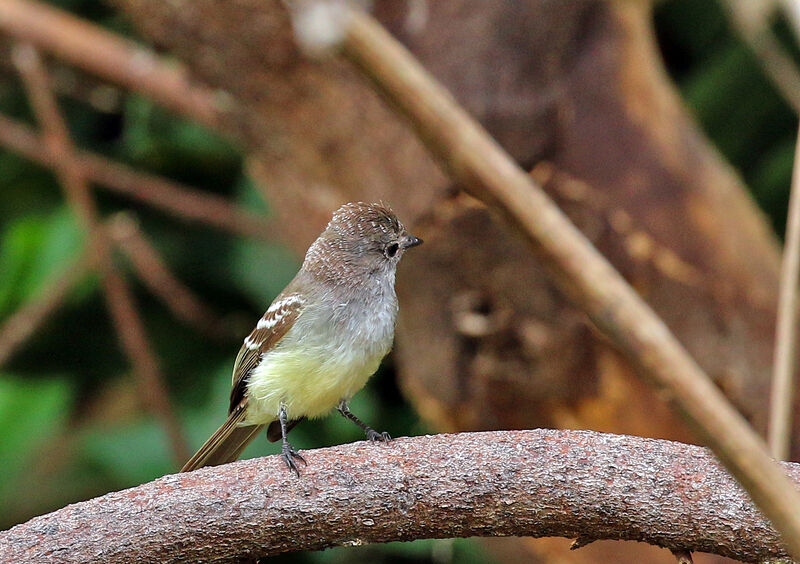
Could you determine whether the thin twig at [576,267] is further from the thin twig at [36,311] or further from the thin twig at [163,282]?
the thin twig at [36,311]

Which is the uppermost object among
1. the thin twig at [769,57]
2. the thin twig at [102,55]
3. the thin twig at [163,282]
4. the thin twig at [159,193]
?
the thin twig at [102,55]

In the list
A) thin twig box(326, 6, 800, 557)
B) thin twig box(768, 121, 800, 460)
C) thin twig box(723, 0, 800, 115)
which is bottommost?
thin twig box(326, 6, 800, 557)

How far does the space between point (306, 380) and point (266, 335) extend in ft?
0.97

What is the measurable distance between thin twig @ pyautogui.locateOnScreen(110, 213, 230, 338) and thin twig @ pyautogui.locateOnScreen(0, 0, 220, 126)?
68 centimetres

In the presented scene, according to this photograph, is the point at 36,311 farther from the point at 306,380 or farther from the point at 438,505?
the point at 438,505

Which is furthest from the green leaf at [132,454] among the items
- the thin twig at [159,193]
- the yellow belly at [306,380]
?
the yellow belly at [306,380]

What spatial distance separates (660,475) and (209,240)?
429 cm

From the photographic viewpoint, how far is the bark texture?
3.98 meters

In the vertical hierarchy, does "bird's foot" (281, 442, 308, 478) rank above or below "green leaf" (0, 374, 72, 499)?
below

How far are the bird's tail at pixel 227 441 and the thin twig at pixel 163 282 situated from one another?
5.89 ft

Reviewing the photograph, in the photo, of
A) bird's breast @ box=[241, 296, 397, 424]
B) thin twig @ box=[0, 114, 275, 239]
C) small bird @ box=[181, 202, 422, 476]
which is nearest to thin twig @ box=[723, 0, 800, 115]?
small bird @ box=[181, 202, 422, 476]

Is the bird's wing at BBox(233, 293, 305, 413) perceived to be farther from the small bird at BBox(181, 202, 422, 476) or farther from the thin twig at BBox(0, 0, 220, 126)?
the thin twig at BBox(0, 0, 220, 126)

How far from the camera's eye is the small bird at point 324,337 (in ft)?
9.75

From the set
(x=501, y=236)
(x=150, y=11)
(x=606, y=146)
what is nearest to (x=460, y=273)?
(x=501, y=236)
